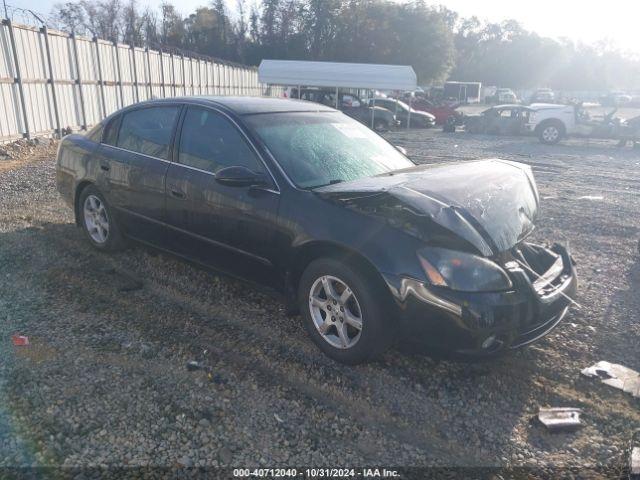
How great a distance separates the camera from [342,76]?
→ 22.8 m

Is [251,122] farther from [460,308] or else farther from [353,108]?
[353,108]

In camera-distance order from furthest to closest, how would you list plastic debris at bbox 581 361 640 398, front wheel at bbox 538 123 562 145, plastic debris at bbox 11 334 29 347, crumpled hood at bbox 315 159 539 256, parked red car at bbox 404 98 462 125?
parked red car at bbox 404 98 462 125
front wheel at bbox 538 123 562 145
plastic debris at bbox 11 334 29 347
plastic debris at bbox 581 361 640 398
crumpled hood at bbox 315 159 539 256

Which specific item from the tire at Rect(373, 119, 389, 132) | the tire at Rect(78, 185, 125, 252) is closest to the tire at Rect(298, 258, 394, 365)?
the tire at Rect(78, 185, 125, 252)

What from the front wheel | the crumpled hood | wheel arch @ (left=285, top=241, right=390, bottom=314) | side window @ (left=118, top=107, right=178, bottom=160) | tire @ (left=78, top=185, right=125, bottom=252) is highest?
side window @ (left=118, top=107, right=178, bottom=160)

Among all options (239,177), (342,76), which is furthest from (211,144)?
(342,76)

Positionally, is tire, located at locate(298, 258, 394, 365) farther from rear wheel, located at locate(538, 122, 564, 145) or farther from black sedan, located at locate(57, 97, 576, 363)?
rear wheel, located at locate(538, 122, 564, 145)

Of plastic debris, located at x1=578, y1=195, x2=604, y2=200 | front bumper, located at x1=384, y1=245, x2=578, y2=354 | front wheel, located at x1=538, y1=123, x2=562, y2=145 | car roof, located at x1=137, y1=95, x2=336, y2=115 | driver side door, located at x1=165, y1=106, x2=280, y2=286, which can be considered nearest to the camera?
front bumper, located at x1=384, y1=245, x2=578, y2=354

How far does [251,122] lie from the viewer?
A: 401cm

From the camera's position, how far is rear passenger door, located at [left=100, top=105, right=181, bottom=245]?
14.8ft

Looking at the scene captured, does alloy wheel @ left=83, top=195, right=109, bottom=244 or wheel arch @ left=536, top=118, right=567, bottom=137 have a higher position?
alloy wheel @ left=83, top=195, right=109, bottom=244

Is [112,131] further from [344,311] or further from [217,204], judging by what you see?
[344,311]

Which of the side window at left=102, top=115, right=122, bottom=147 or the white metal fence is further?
the white metal fence

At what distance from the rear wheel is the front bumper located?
18.3m

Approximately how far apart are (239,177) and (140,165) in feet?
4.80
